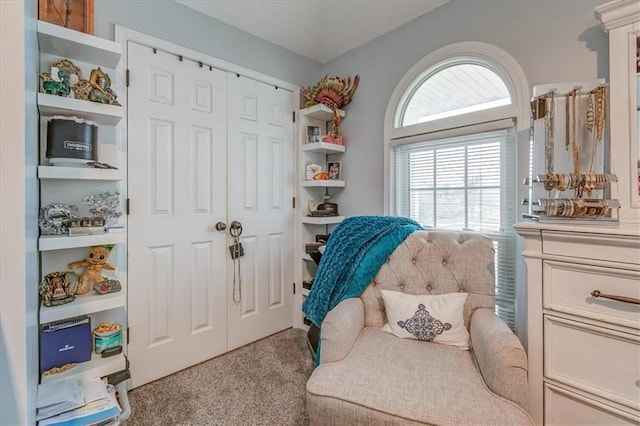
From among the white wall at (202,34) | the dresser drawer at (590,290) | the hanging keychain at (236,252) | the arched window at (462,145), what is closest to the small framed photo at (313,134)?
the white wall at (202,34)

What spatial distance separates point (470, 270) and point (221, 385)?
63.7 inches

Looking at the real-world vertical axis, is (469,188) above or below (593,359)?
above

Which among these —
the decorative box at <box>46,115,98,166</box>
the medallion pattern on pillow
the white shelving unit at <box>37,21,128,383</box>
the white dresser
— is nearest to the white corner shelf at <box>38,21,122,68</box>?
the white shelving unit at <box>37,21,128,383</box>

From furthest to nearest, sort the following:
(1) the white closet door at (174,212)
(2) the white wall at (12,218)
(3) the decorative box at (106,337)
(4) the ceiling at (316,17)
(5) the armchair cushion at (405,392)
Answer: (4) the ceiling at (316,17) < (1) the white closet door at (174,212) < (3) the decorative box at (106,337) < (5) the armchair cushion at (405,392) < (2) the white wall at (12,218)

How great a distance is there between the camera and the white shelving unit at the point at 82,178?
1.31 metres

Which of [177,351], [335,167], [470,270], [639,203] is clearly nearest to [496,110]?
[639,203]

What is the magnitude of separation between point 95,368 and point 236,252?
1.03 m

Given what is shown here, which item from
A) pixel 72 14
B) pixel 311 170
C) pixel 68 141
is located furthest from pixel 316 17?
pixel 68 141

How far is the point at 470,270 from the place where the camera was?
147cm

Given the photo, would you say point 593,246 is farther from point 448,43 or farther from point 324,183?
point 324,183

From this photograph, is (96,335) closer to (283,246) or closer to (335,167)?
(283,246)

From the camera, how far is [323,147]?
7.88 ft

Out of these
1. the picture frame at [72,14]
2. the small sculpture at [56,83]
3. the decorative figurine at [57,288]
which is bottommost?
the decorative figurine at [57,288]

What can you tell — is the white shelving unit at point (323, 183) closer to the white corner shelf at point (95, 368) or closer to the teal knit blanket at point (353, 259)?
the teal knit blanket at point (353, 259)
